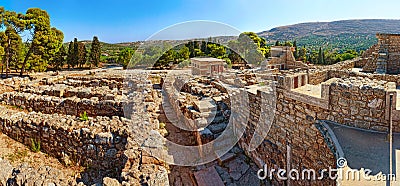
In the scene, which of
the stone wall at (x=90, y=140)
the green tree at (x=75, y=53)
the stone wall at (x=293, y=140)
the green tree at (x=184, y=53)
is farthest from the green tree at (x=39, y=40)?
the stone wall at (x=293, y=140)

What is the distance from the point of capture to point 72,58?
41219 millimetres

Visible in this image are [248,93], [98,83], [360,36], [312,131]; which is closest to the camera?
[312,131]

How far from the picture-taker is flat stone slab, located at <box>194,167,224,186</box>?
6.74 metres

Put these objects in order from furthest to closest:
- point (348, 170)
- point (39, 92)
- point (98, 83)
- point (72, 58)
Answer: point (72, 58)
point (98, 83)
point (39, 92)
point (348, 170)

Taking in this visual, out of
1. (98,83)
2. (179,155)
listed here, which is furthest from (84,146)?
(98,83)

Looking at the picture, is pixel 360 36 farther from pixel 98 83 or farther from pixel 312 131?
pixel 312 131

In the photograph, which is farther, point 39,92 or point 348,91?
point 39,92

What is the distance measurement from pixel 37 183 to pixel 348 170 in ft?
15.0

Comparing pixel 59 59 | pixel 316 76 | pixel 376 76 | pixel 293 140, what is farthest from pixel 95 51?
pixel 293 140

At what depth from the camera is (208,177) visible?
6.96 m

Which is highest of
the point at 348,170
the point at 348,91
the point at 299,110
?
the point at 348,91

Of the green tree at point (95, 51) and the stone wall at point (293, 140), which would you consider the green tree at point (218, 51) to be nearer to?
the green tree at point (95, 51)

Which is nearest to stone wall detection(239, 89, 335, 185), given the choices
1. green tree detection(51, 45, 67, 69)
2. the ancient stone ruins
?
the ancient stone ruins

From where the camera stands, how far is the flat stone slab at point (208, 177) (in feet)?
22.1
